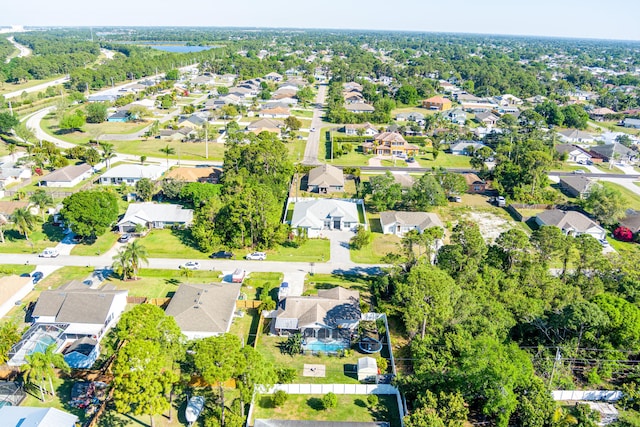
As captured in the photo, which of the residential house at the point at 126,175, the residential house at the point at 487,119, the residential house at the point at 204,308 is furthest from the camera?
the residential house at the point at 487,119

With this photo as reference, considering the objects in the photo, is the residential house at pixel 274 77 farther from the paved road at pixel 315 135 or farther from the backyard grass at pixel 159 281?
the backyard grass at pixel 159 281

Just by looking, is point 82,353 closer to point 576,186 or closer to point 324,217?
point 324,217

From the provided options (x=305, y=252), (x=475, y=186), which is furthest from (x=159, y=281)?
(x=475, y=186)

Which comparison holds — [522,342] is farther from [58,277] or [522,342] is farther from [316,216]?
[58,277]

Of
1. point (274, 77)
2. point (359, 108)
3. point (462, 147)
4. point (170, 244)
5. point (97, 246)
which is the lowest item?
point (97, 246)

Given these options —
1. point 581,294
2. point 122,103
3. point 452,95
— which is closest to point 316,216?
point 581,294

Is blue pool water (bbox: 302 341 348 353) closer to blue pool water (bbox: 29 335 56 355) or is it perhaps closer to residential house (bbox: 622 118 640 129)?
blue pool water (bbox: 29 335 56 355)

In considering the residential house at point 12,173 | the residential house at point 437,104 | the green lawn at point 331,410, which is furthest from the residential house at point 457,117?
the green lawn at point 331,410
